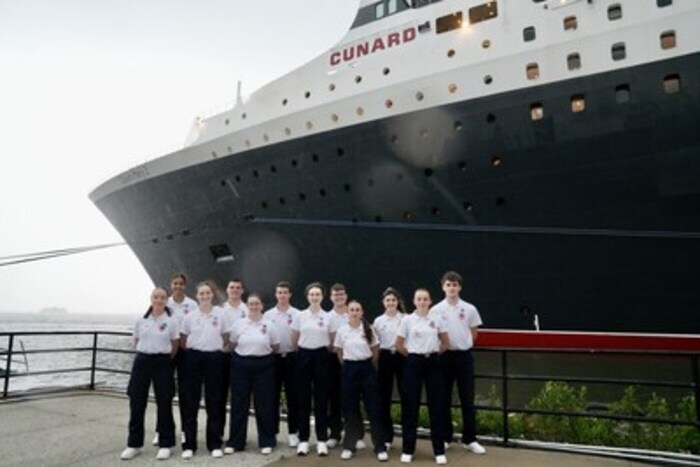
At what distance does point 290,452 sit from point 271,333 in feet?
3.88

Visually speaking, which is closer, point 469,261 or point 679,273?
point 679,273

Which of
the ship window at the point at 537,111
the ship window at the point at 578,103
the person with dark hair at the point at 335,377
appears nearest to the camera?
the person with dark hair at the point at 335,377

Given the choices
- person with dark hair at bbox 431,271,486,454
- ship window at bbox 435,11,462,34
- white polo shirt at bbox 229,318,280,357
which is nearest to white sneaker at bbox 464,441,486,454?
person with dark hair at bbox 431,271,486,454

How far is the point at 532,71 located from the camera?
11445mm

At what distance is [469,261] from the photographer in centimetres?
1229

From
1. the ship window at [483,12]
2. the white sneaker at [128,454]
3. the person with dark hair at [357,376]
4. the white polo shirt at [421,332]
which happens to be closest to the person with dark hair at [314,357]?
the person with dark hair at [357,376]

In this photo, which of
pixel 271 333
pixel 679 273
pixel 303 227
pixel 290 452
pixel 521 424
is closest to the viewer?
pixel 290 452

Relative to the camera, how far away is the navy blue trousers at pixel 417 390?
15.8 feet

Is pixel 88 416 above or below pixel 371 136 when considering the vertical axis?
below

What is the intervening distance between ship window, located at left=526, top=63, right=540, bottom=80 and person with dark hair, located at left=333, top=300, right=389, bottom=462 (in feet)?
27.8

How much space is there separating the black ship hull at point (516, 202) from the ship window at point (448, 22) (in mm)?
2688

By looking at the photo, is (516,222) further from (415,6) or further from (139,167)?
(139,167)

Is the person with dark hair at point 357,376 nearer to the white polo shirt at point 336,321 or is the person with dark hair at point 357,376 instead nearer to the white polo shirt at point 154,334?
the white polo shirt at point 336,321

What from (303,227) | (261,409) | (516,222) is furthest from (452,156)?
(261,409)
